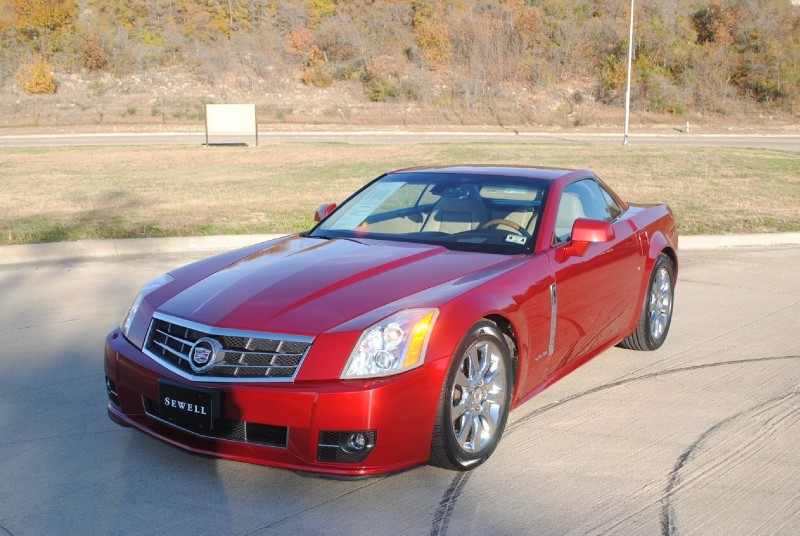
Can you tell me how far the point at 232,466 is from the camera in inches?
175

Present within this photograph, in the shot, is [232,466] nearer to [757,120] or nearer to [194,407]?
[194,407]

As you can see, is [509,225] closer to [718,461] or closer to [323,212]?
[323,212]

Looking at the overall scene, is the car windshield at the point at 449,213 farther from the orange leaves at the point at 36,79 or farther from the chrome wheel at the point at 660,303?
the orange leaves at the point at 36,79

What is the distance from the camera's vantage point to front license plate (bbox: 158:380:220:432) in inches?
155

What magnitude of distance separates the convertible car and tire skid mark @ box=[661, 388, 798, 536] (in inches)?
34.2

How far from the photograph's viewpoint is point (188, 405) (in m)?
4.02

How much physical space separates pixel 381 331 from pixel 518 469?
3.60 feet

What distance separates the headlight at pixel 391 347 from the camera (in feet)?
12.7

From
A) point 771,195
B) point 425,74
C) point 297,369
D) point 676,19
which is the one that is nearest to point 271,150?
point 771,195

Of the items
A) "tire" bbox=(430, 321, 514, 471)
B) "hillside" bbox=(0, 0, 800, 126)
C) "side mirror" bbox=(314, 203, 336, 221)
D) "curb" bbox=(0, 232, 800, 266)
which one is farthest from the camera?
"hillside" bbox=(0, 0, 800, 126)

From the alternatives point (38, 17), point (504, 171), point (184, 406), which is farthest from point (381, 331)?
point (38, 17)

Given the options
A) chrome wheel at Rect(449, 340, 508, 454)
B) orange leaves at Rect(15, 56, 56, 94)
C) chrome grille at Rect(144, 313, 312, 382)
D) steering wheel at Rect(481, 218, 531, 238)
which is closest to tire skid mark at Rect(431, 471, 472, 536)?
chrome wheel at Rect(449, 340, 508, 454)

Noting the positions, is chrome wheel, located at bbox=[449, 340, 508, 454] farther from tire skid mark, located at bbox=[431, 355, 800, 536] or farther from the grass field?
the grass field

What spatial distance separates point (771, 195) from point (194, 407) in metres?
15.9
